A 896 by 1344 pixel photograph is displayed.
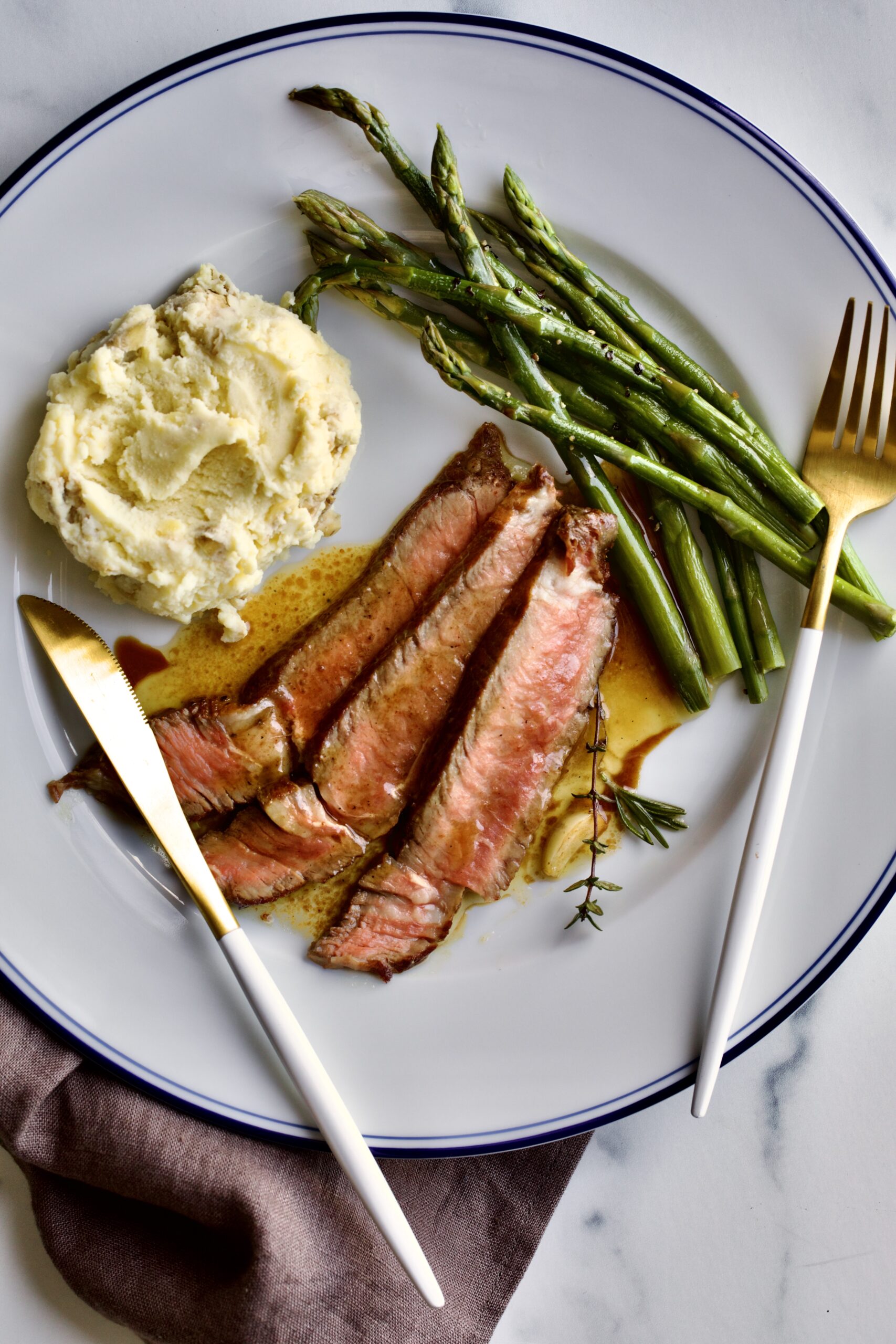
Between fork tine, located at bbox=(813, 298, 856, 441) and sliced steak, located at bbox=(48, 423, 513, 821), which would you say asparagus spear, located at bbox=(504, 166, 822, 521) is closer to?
fork tine, located at bbox=(813, 298, 856, 441)

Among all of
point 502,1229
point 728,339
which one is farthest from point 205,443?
point 502,1229

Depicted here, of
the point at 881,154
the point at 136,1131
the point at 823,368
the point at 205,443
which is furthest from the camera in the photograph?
the point at 881,154

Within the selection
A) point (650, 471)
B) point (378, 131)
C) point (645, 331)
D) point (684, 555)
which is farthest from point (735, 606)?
point (378, 131)

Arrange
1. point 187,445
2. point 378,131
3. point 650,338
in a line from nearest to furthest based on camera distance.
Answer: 1. point 187,445
2. point 378,131
3. point 650,338

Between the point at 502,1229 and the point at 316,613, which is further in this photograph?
the point at 316,613

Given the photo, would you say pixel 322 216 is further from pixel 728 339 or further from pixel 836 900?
pixel 836 900

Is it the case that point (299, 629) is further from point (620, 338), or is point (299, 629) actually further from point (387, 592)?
point (620, 338)
